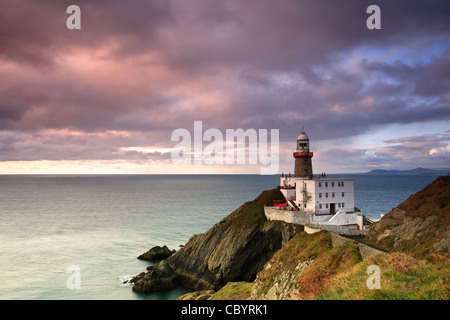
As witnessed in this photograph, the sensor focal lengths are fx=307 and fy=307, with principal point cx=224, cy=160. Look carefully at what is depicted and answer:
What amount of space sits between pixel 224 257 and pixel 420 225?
3113 centimetres

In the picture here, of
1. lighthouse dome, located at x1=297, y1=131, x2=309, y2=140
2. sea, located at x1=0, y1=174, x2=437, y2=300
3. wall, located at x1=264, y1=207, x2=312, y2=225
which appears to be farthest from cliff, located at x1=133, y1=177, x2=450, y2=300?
lighthouse dome, located at x1=297, y1=131, x2=309, y2=140

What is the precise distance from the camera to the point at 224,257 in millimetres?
53469

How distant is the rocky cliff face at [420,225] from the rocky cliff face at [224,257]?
54.7ft

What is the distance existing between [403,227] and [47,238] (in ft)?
278

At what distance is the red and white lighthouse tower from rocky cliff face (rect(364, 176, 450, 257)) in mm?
25640

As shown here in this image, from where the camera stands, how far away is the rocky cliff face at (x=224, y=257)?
5134 cm

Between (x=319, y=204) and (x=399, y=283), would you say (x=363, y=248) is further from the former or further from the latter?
(x=319, y=204)

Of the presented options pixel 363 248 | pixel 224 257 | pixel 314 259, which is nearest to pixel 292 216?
pixel 224 257

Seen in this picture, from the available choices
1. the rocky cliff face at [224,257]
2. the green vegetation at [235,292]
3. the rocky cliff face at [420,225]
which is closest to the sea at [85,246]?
the rocky cliff face at [224,257]

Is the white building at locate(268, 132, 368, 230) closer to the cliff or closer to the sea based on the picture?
the cliff

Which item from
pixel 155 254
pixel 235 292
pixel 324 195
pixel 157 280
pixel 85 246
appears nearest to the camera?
pixel 235 292

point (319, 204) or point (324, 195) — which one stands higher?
point (324, 195)
